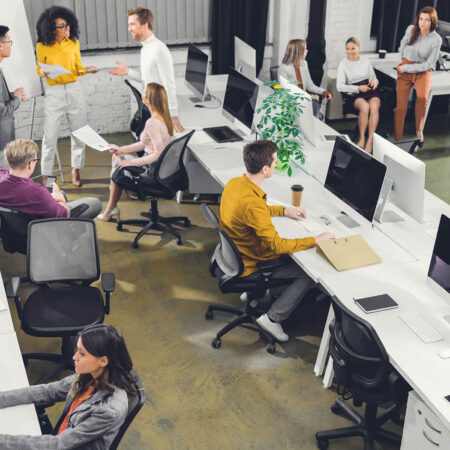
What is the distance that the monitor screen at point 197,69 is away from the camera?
6.11 m

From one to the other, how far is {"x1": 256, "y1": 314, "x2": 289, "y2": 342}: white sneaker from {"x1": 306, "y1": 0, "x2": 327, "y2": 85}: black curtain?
4.45 metres

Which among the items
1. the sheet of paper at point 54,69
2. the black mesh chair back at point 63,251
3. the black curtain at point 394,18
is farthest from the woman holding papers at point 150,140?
the black curtain at point 394,18

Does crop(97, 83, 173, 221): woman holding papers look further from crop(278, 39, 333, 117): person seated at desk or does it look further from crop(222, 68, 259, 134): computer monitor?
crop(278, 39, 333, 117): person seated at desk

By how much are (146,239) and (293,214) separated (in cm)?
154

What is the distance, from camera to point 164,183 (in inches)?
195

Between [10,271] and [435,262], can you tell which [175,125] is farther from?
[435,262]

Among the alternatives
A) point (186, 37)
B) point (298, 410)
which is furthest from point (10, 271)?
point (186, 37)

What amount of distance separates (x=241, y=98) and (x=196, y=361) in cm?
233

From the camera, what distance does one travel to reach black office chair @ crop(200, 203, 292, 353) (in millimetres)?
3766

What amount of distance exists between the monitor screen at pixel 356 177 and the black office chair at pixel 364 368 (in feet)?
2.98

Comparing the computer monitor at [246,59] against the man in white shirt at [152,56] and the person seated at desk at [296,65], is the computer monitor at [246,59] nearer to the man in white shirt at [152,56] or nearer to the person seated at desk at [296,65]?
the person seated at desk at [296,65]

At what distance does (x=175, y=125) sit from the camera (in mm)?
5512

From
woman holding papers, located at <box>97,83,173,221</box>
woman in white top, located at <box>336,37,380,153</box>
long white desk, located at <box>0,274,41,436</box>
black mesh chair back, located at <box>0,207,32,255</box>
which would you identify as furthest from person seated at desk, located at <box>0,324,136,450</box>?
woman in white top, located at <box>336,37,380,153</box>

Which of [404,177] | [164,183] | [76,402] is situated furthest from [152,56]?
[76,402]
